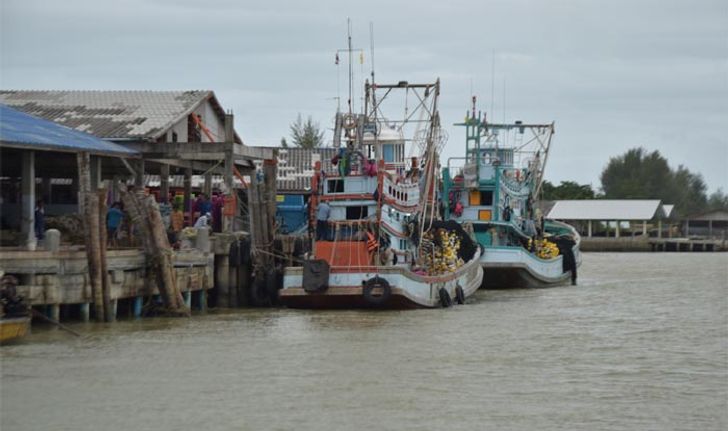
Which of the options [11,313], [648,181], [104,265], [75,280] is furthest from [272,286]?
[648,181]

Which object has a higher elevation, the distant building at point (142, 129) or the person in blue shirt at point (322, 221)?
the distant building at point (142, 129)

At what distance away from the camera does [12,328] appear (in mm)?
23906

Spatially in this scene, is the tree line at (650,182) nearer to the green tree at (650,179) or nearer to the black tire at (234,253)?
the green tree at (650,179)

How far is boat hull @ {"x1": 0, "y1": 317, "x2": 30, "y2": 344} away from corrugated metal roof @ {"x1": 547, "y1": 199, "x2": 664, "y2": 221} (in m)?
78.0

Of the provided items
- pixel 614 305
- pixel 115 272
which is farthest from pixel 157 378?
pixel 614 305

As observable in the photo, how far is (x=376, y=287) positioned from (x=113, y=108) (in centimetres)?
1287

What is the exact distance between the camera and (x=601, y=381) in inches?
883

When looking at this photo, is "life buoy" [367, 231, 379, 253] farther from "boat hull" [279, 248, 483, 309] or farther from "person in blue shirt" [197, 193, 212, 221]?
"person in blue shirt" [197, 193, 212, 221]

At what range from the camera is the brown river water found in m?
19.2

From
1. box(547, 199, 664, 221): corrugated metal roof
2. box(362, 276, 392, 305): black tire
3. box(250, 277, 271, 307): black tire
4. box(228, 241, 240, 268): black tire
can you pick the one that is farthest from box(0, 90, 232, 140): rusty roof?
box(547, 199, 664, 221): corrugated metal roof

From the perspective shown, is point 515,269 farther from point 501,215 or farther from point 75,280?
point 75,280

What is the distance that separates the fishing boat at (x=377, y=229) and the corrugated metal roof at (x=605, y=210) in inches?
2547

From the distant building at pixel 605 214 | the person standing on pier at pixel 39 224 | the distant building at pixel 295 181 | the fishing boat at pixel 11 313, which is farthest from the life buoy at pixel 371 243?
the distant building at pixel 605 214

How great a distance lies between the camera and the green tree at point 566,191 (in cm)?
12356
